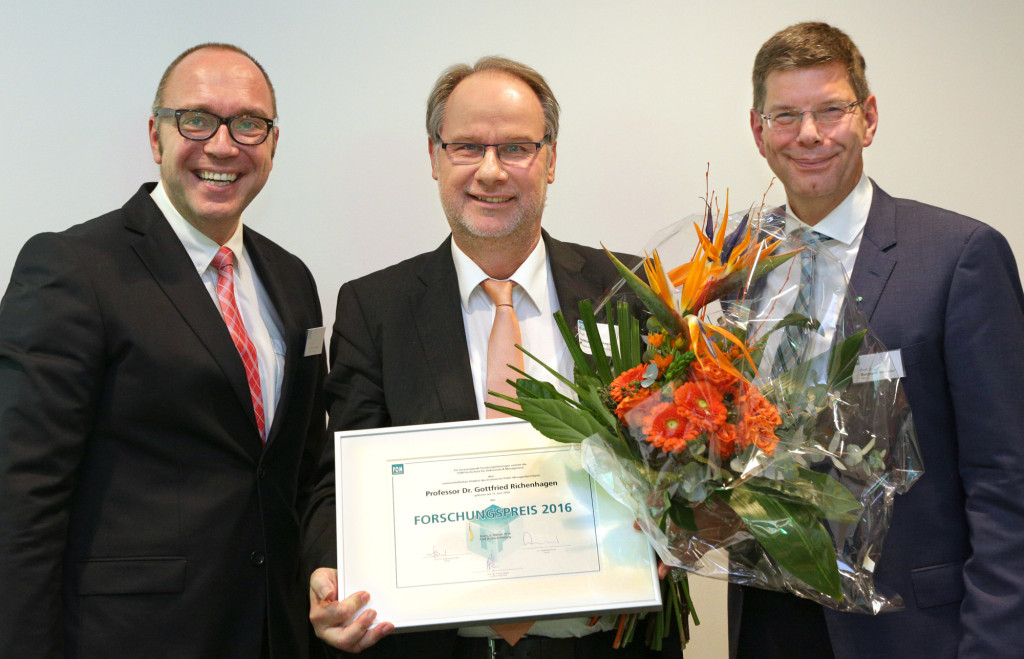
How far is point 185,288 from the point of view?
2.18m

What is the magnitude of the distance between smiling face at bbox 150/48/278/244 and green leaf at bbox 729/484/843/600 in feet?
4.97

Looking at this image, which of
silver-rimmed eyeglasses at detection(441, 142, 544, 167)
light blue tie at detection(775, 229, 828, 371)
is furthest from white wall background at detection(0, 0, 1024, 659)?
light blue tie at detection(775, 229, 828, 371)

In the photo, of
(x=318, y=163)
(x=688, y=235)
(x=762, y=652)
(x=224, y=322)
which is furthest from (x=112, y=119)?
(x=762, y=652)

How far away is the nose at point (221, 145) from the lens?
2263 millimetres

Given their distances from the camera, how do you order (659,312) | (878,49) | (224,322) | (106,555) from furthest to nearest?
(878,49) < (224,322) < (106,555) < (659,312)

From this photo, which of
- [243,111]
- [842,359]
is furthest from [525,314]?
[243,111]

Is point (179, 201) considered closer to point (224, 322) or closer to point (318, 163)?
point (224, 322)

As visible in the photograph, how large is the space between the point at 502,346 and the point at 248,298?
777mm

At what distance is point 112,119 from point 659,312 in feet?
7.14

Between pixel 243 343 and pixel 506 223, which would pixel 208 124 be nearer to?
pixel 243 343

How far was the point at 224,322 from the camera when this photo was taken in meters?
2.20

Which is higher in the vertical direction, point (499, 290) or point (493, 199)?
point (493, 199)

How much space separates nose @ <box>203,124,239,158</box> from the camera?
2263 mm
